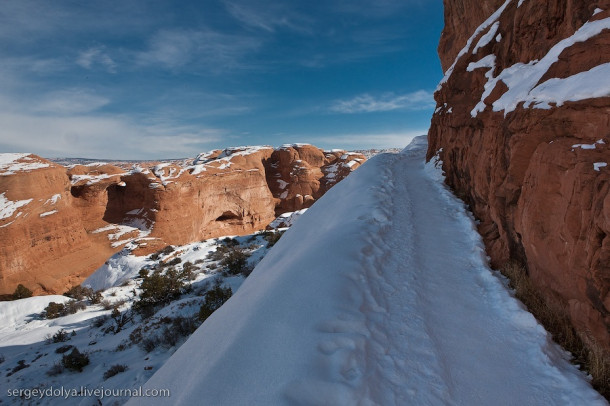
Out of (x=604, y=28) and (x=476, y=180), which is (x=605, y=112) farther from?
(x=476, y=180)

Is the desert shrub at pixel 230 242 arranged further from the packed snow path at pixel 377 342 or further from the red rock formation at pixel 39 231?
the packed snow path at pixel 377 342

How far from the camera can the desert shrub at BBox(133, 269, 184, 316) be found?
1071cm

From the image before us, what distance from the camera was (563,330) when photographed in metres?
3.19

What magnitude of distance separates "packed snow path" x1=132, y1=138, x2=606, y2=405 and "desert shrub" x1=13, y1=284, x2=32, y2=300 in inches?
702

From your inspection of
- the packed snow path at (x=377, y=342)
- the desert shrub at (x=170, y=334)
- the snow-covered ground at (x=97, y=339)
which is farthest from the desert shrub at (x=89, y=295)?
the packed snow path at (x=377, y=342)

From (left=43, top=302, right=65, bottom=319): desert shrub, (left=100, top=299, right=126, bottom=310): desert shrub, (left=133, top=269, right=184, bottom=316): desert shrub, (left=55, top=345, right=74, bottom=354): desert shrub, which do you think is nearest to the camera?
(left=55, top=345, right=74, bottom=354): desert shrub

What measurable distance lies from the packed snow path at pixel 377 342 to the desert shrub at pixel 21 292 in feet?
58.5

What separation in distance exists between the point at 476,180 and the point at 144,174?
25123mm

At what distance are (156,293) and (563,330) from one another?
40.1 ft

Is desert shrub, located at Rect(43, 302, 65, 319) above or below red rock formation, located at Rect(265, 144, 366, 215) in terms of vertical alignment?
below

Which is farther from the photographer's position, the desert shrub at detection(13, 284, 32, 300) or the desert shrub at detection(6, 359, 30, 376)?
the desert shrub at detection(13, 284, 32, 300)

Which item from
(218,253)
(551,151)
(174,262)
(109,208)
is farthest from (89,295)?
(551,151)

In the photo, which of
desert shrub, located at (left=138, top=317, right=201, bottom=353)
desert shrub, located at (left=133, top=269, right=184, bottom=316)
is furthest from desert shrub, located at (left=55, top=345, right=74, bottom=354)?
desert shrub, located at (left=133, top=269, right=184, bottom=316)

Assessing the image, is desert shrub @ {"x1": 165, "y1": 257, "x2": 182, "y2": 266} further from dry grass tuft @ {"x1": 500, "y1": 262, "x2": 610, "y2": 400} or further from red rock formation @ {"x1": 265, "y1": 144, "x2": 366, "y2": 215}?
red rock formation @ {"x1": 265, "y1": 144, "x2": 366, "y2": 215}
